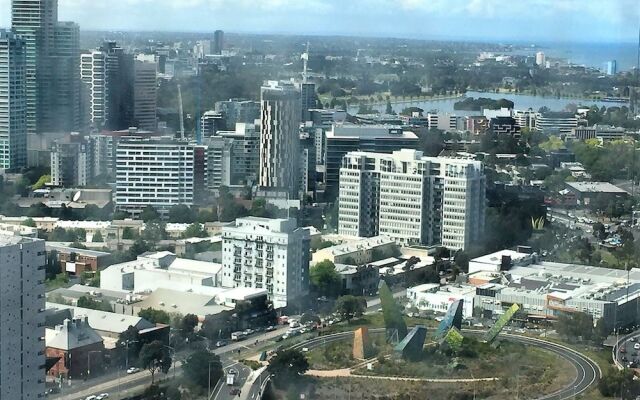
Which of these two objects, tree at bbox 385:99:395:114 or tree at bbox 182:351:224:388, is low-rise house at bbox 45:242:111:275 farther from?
tree at bbox 385:99:395:114

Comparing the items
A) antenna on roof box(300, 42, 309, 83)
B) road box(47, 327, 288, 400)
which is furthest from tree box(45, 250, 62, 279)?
antenna on roof box(300, 42, 309, 83)

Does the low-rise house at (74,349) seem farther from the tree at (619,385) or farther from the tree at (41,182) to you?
the tree at (41,182)

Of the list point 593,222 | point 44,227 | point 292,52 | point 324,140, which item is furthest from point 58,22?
point 593,222

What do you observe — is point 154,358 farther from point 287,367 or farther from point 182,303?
point 182,303

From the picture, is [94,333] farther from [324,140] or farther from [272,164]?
[324,140]

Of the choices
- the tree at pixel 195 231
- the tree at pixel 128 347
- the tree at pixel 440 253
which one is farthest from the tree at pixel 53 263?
the tree at pixel 440 253
